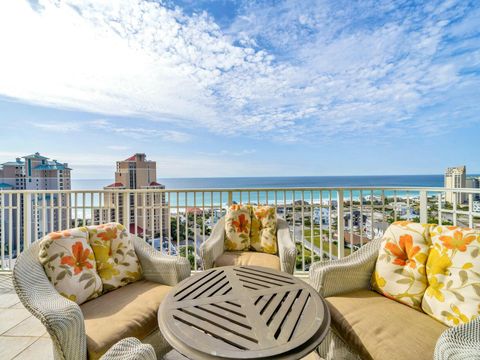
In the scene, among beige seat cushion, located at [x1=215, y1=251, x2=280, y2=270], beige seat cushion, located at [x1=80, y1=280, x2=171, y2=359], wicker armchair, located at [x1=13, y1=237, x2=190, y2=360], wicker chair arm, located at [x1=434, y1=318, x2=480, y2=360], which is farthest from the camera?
beige seat cushion, located at [x1=215, y1=251, x2=280, y2=270]

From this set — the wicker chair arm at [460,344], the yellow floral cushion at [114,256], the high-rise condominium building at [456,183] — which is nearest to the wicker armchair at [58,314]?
the yellow floral cushion at [114,256]

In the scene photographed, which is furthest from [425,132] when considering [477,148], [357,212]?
[357,212]

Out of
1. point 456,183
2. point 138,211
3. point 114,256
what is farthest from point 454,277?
point 138,211

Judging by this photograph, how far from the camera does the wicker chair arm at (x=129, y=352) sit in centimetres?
87

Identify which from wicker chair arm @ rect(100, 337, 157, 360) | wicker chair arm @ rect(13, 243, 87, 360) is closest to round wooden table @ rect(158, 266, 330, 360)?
wicker chair arm @ rect(100, 337, 157, 360)

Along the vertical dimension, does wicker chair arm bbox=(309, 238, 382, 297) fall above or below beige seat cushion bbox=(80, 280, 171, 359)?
above

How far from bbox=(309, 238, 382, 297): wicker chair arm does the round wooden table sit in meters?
0.27

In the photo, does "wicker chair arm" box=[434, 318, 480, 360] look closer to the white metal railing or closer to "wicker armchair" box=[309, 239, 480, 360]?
"wicker armchair" box=[309, 239, 480, 360]

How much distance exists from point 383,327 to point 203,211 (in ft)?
8.46

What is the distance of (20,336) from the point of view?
6.28 feet

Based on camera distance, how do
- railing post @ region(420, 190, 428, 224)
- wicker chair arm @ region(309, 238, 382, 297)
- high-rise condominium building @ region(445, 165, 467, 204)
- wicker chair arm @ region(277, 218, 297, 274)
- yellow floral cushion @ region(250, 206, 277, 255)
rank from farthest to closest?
railing post @ region(420, 190, 428, 224) < high-rise condominium building @ region(445, 165, 467, 204) < yellow floral cushion @ region(250, 206, 277, 255) < wicker chair arm @ region(277, 218, 297, 274) < wicker chair arm @ region(309, 238, 382, 297)

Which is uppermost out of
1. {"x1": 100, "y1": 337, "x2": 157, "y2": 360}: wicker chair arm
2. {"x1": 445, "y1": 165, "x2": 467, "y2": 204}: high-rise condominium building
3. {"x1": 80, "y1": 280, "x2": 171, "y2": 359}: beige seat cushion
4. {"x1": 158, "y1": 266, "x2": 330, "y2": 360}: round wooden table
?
{"x1": 445, "y1": 165, "x2": 467, "y2": 204}: high-rise condominium building

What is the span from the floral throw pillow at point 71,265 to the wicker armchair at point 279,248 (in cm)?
92

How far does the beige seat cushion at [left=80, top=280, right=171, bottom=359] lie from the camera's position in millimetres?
1117
